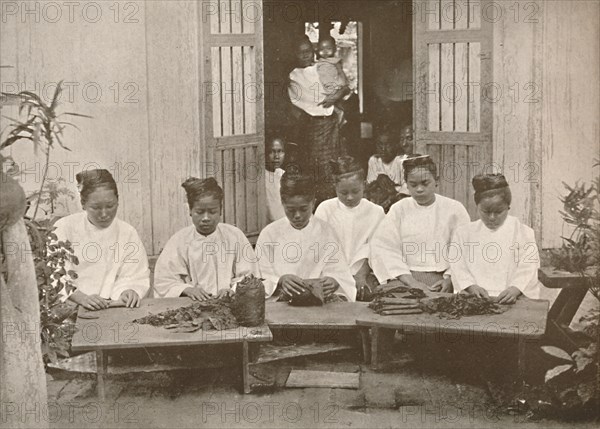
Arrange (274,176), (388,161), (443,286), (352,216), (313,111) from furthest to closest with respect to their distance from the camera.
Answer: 1. (313,111)
2. (388,161)
3. (274,176)
4. (352,216)
5. (443,286)

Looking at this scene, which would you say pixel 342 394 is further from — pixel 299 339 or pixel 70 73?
pixel 70 73

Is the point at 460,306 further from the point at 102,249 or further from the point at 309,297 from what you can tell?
the point at 102,249

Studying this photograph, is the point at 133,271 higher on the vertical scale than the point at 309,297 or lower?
higher

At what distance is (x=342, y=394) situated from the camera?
466 cm

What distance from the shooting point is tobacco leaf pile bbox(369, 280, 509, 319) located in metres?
4.77

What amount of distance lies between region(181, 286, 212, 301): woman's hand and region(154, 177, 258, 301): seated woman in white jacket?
0.02 m

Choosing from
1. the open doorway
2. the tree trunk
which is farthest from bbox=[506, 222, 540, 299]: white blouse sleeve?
the open doorway

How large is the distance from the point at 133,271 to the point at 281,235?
825mm

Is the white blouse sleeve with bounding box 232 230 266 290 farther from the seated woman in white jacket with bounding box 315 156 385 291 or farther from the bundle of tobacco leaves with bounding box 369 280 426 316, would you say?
the bundle of tobacco leaves with bounding box 369 280 426 316

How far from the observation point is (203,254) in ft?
17.0

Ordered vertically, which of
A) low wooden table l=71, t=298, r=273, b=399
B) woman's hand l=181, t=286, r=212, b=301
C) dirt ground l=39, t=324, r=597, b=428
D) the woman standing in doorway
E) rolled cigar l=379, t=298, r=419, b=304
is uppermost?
the woman standing in doorway

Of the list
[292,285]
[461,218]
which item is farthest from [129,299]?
[461,218]

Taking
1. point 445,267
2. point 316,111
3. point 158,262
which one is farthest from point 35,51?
point 316,111

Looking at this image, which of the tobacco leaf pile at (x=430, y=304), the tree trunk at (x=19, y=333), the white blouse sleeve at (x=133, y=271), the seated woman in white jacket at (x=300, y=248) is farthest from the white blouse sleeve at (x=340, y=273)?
the tree trunk at (x=19, y=333)
